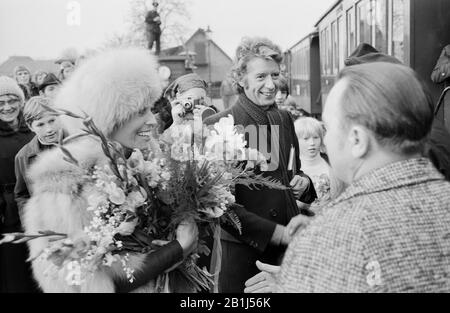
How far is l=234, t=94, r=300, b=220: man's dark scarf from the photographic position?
9.64 feet

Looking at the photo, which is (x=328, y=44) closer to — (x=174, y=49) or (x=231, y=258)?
(x=174, y=49)

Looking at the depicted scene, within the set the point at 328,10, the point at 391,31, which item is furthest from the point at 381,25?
the point at 328,10

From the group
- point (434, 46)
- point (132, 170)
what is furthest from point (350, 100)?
point (434, 46)

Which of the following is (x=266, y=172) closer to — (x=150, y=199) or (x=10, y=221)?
(x=150, y=199)

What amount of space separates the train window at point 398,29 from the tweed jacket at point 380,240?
4.87 meters

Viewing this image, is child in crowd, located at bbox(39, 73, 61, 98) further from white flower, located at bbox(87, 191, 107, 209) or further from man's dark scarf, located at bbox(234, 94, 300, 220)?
white flower, located at bbox(87, 191, 107, 209)

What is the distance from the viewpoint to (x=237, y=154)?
2230 mm

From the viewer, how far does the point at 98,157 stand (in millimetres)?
1900

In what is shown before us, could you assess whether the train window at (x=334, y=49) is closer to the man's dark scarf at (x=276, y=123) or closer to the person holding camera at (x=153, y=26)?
the person holding camera at (x=153, y=26)

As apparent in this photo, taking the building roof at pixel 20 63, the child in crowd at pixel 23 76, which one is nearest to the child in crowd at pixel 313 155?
the child in crowd at pixel 23 76

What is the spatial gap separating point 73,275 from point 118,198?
0.32 m

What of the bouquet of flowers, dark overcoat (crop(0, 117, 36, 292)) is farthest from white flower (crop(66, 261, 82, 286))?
dark overcoat (crop(0, 117, 36, 292))

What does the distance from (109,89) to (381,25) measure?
5.41m
